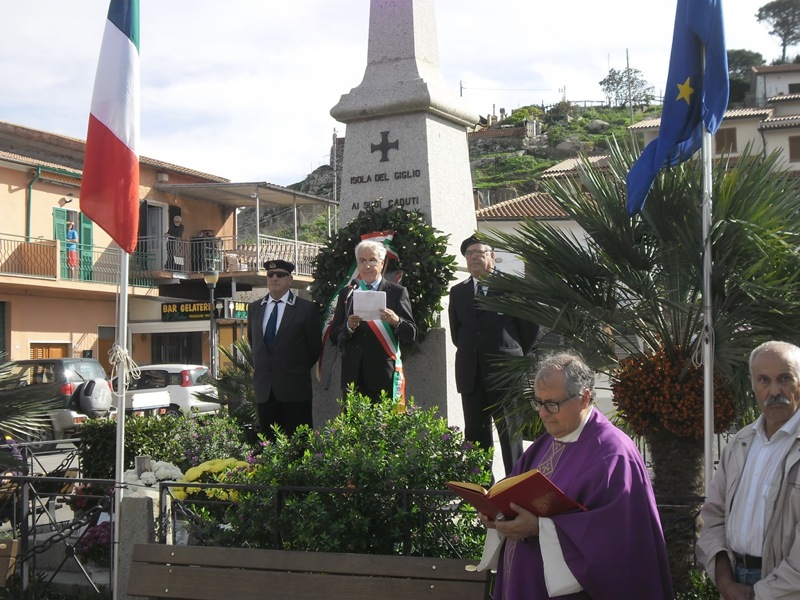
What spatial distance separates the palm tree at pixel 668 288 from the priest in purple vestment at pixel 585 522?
1595 mm

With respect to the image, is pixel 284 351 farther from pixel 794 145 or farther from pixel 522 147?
pixel 522 147

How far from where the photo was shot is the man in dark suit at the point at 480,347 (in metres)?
7.02

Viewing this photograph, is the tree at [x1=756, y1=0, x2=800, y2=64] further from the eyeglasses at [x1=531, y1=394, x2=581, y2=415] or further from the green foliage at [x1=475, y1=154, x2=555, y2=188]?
the eyeglasses at [x1=531, y1=394, x2=581, y2=415]

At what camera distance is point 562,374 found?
3820 mm

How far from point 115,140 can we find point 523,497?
399 cm

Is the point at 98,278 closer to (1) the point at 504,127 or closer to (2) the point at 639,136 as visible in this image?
(2) the point at 639,136

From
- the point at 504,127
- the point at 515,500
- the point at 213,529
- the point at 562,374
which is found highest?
the point at 504,127

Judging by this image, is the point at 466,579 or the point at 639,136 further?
the point at 639,136

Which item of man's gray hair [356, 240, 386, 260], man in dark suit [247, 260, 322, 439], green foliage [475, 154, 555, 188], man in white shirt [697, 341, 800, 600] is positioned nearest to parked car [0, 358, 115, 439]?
man in dark suit [247, 260, 322, 439]

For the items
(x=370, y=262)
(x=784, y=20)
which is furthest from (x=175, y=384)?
(x=784, y=20)

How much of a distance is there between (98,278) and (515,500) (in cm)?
3169

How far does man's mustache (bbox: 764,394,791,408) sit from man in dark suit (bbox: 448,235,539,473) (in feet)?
10.5

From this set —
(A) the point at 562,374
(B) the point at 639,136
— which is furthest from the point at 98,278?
(A) the point at 562,374

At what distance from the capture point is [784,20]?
10644cm
